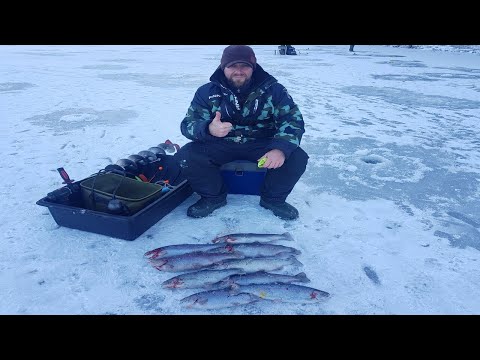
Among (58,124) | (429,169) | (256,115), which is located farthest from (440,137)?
(58,124)

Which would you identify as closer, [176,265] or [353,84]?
[176,265]

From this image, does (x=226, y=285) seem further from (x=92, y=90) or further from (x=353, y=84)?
(x=353, y=84)

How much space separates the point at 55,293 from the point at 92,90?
7.57 metres

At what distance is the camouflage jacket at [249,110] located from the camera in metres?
2.89

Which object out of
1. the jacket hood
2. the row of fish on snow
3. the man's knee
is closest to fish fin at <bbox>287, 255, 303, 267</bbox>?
the row of fish on snow

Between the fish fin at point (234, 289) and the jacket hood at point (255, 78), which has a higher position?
the jacket hood at point (255, 78)

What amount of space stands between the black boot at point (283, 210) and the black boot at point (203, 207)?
1.54ft

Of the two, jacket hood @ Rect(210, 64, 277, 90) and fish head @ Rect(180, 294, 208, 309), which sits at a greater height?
jacket hood @ Rect(210, 64, 277, 90)

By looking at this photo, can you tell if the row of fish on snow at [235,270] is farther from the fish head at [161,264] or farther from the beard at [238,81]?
the beard at [238,81]

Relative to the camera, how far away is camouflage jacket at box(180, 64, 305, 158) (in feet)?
9.49

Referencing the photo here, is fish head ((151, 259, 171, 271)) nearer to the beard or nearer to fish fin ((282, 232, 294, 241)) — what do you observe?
fish fin ((282, 232, 294, 241))

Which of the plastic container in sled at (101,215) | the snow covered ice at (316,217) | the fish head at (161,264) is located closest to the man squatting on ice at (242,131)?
the snow covered ice at (316,217)

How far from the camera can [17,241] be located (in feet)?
8.34
